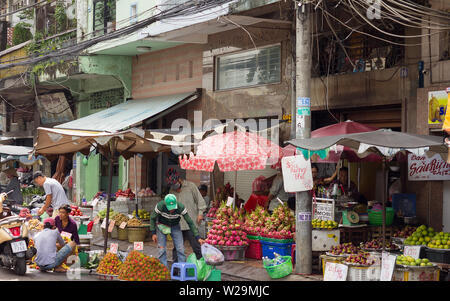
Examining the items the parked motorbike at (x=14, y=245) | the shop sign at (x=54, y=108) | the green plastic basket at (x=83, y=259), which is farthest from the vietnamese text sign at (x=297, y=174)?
the shop sign at (x=54, y=108)

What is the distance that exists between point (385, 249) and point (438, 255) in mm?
850

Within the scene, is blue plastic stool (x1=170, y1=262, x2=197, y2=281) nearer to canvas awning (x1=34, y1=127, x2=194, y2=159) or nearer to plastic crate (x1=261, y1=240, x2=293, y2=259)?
plastic crate (x1=261, y1=240, x2=293, y2=259)

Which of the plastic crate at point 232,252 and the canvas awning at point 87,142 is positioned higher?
the canvas awning at point 87,142

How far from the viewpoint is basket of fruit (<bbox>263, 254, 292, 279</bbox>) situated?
10081mm

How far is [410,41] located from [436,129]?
200cm

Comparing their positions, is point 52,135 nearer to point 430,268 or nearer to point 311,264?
point 311,264

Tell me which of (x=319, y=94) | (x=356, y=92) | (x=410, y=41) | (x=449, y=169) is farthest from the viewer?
(x=319, y=94)

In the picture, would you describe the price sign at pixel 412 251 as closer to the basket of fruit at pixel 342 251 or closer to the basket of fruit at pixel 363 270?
the basket of fruit at pixel 363 270

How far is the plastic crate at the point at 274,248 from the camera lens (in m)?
11.2

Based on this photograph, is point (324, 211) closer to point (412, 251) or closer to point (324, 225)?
point (324, 225)

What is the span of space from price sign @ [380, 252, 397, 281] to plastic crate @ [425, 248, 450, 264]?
0.79 m

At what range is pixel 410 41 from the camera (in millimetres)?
12039

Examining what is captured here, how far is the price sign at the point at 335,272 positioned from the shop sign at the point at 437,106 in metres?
3.78

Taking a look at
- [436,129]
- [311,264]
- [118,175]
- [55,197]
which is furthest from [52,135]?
[118,175]
